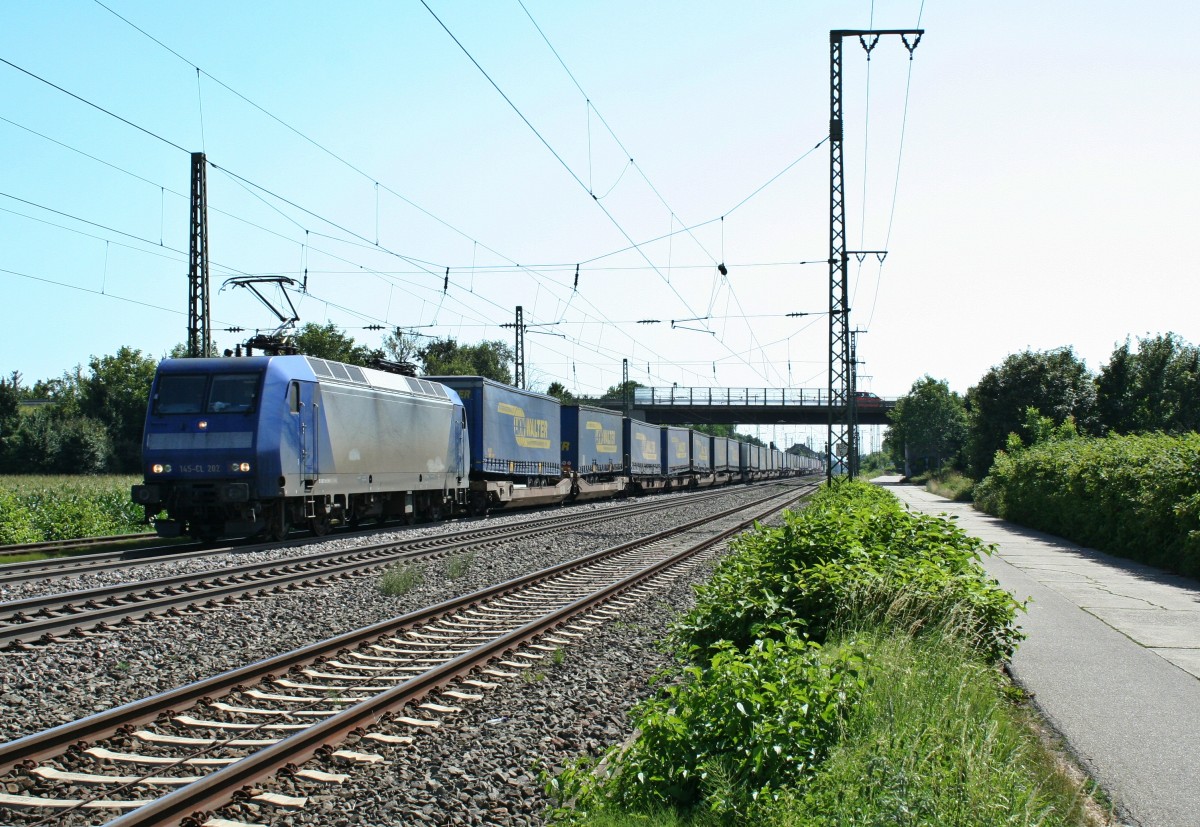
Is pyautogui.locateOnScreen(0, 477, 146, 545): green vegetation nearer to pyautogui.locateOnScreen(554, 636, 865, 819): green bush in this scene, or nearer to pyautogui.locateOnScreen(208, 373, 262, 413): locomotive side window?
pyautogui.locateOnScreen(208, 373, 262, 413): locomotive side window

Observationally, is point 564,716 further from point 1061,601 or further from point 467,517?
point 467,517

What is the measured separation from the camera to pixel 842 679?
448cm

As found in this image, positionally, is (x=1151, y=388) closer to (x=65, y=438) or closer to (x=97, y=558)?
(x=97, y=558)

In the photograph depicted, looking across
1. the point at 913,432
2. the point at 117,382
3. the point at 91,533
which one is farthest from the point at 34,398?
the point at 91,533

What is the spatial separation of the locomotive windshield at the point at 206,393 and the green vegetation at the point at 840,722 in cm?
1167

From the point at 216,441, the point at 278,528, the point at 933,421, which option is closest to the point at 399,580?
the point at 216,441

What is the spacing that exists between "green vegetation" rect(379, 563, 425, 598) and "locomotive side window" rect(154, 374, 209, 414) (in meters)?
5.78

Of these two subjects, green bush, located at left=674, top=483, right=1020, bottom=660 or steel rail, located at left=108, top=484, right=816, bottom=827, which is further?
green bush, located at left=674, top=483, right=1020, bottom=660

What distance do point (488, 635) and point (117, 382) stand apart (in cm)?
6769

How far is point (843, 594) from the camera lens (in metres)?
6.39

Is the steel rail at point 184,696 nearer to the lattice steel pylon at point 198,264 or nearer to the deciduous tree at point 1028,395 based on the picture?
the lattice steel pylon at point 198,264

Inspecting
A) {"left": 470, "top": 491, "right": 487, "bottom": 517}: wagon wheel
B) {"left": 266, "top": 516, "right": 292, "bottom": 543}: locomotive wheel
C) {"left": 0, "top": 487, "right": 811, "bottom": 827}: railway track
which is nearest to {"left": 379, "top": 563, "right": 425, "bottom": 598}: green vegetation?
{"left": 0, "top": 487, "right": 811, "bottom": 827}: railway track

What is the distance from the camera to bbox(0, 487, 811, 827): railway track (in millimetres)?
4812

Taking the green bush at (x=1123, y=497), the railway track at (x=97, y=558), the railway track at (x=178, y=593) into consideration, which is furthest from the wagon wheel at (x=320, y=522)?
the green bush at (x=1123, y=497)
